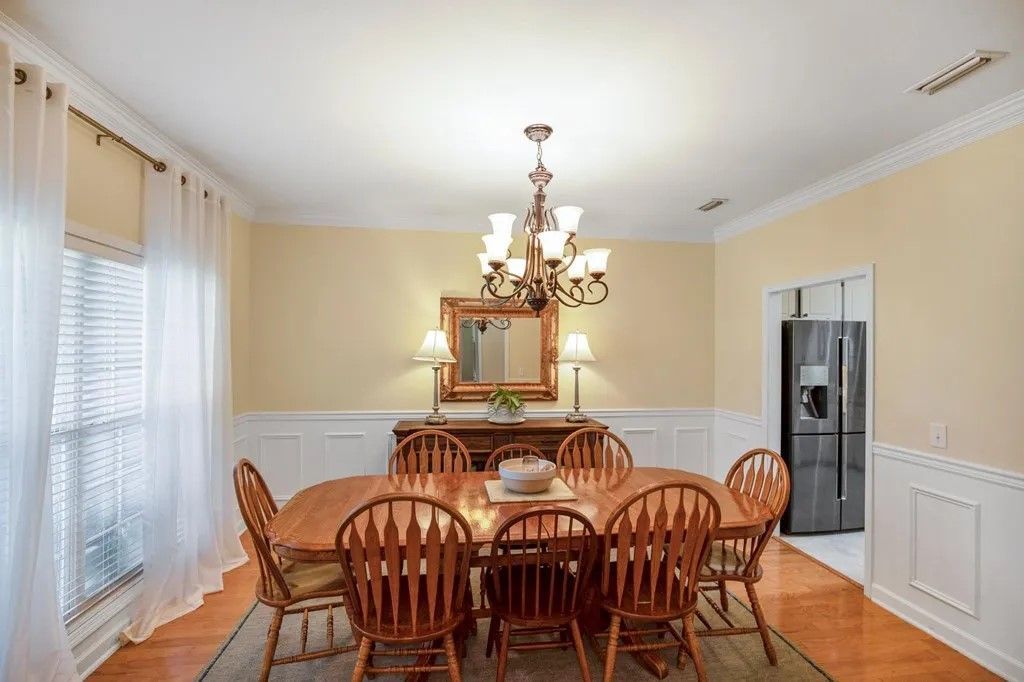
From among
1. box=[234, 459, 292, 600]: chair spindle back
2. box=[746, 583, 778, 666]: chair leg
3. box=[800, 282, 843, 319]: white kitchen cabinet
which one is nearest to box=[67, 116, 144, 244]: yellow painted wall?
box=[234, 459, 292, 600]: chair spindle back

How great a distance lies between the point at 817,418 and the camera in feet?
13.1

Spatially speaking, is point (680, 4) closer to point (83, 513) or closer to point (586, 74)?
point (586, 74)

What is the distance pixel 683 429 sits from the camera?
4.64m

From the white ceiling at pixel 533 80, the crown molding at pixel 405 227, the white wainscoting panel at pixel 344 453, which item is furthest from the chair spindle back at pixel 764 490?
the white wainscoting panel at pixel 344 453

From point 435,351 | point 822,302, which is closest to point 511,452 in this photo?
point 435,351

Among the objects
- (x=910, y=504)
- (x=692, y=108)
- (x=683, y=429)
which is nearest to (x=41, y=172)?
(x=692, y=108)

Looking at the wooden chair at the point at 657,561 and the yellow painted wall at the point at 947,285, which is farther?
the yellow painted wall at the point at 947,285

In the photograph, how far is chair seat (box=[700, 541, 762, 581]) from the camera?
227cm

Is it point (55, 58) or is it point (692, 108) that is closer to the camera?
point (55, 58)

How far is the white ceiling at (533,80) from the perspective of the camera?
170 cm

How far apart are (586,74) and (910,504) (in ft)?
9.13

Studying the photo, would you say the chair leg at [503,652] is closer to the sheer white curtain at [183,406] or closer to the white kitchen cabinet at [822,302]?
the sheer white curtain at [183,406]

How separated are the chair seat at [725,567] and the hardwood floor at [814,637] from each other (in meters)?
0.54

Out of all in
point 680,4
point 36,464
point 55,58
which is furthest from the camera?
point 55,58
